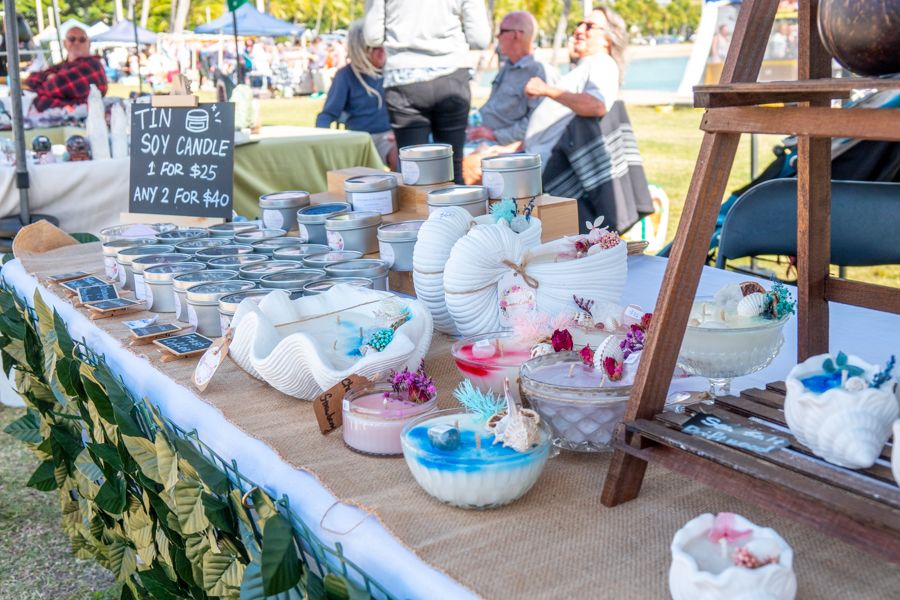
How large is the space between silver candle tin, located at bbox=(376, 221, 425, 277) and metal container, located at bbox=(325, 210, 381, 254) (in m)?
0.10

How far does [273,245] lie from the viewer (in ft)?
5.69

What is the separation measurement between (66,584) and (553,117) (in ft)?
8.75

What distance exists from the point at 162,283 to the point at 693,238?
1.08 meters

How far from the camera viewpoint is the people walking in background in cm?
352

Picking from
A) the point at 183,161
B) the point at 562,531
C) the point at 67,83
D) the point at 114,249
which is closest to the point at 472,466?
the point at 562,531

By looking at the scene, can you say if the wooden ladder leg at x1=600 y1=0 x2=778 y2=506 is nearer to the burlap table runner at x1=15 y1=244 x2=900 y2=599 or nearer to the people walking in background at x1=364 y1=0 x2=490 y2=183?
the burlap table runner at x1=15 y1=244 x2=900 y2=599

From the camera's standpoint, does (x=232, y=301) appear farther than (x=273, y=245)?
No

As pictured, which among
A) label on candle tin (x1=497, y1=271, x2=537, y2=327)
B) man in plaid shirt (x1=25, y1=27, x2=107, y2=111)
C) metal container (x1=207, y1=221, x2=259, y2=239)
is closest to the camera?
label on candle tin (x1=497, y1=271, x2=537, y2=327)

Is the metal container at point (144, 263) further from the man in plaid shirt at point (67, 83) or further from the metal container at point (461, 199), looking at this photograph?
the man in plaid shirt at point (67, 83)

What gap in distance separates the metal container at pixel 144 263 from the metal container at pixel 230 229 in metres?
0.20

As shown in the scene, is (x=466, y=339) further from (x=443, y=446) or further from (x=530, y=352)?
(x=443, y=446)

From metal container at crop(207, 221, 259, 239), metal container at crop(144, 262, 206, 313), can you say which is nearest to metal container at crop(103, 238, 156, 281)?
metal container at crop(207, 221, 259, 239)

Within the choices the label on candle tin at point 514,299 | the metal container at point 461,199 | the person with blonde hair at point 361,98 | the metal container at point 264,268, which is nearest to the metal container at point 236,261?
the metal container at point 264,268

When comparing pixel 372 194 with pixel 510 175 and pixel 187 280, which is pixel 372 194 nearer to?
pixel 510 175
